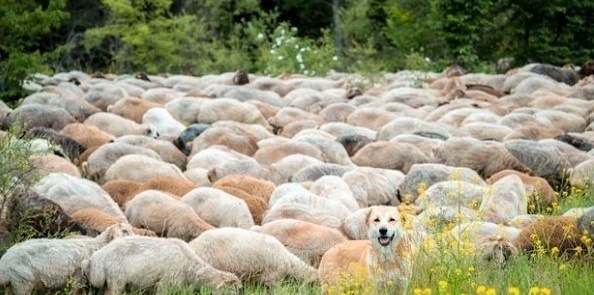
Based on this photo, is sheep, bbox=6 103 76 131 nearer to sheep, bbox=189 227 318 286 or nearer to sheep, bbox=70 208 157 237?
sheep, bbox=70 208 157 237

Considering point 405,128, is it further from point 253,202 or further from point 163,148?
point 253,202

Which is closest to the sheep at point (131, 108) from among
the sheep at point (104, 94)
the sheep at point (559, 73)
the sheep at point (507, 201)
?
the sheep at point (104, 94)

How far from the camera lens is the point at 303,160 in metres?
17.5

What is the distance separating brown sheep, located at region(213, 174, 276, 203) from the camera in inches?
591

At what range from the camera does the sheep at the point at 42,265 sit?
9.80 meters

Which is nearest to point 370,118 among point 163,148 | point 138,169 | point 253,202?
point 163,148

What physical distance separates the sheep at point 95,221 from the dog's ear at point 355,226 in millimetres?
2337

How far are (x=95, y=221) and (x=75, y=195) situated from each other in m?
1.25

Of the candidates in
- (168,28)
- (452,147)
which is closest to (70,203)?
(452,147)

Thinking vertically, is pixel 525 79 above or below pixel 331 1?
above

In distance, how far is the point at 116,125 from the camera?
21.4 m

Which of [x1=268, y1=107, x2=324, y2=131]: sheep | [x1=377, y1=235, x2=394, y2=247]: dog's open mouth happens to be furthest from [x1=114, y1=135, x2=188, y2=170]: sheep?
[x1=377, y1=235, x2=394, y2=247]: dog's open mouth

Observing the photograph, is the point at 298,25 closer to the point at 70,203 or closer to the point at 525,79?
the point at 525,79

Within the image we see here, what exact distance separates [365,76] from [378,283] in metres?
22.0
